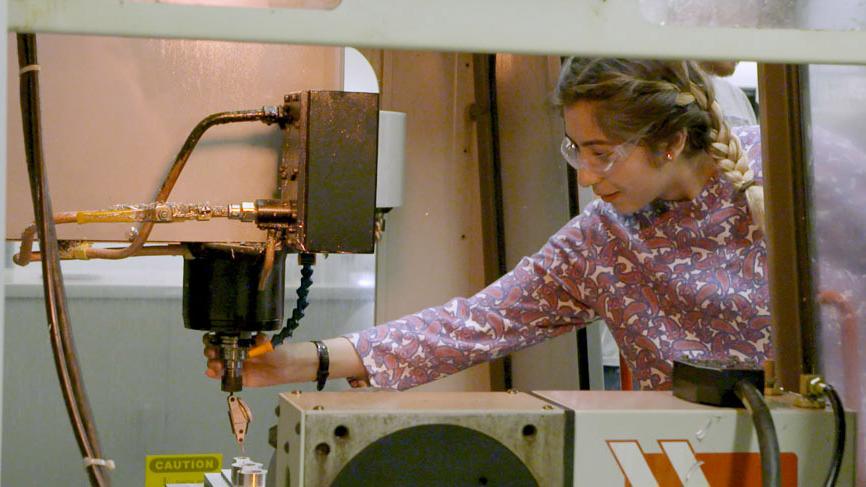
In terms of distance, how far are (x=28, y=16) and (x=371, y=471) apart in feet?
1.41

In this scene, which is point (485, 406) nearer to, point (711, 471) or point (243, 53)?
point (711, 471)

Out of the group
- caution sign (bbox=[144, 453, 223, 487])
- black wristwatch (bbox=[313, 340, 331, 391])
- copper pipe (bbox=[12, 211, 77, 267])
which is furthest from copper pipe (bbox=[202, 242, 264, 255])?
caution sign (bbox=[144, 453, 223, 487])

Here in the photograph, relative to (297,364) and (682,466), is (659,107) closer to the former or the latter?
(297,364)

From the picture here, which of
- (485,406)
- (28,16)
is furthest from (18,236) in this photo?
(485,406)

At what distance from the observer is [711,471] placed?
34.0 inches

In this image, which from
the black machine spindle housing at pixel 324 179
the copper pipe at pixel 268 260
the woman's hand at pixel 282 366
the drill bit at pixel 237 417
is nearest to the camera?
the black machine spindle housing at pixel 324 179

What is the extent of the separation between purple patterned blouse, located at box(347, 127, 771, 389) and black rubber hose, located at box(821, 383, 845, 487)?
59cm

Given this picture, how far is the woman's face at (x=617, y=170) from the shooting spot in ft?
5.08

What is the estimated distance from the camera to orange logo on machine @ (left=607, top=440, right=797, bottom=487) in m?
0.86

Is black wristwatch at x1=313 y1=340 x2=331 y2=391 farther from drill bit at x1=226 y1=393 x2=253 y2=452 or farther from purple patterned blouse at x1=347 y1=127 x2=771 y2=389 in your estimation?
drill bit at x1=226 y1=393 x2=253 y2=452

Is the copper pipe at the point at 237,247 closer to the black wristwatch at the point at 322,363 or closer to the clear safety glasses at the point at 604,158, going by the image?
the black wristwatch at the point at 322,363

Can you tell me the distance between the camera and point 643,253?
5.32 feet

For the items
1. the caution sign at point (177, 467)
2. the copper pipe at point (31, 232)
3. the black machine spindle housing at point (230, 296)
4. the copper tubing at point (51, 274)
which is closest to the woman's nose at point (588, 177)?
the black machine spindle housing at point (230, 296)

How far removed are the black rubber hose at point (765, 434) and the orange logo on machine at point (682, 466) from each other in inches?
2.1
